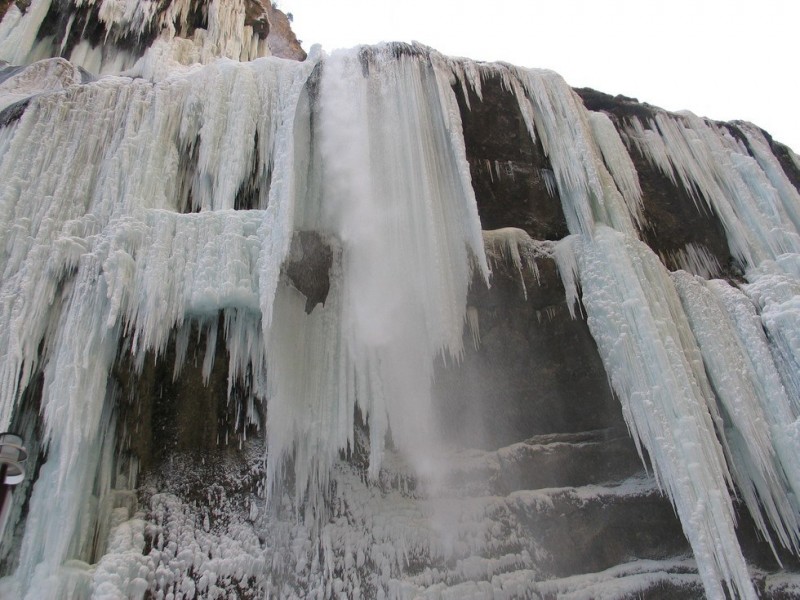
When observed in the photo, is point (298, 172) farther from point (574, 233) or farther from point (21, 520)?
point (21, 520)

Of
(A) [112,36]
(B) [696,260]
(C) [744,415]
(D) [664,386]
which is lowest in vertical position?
(C) [744,415]

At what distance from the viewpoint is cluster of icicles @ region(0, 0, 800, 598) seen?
4.48 meters

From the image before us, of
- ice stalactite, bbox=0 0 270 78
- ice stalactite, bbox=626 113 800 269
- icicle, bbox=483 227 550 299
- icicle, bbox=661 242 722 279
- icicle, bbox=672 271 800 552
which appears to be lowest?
icicle, bbox=672 271 800 552

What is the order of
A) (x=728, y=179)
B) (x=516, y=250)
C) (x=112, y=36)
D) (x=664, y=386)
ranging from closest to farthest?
(x=664, y=386) < (x=516, y=250) < (x=728, y=179) < (x=112, y=36)

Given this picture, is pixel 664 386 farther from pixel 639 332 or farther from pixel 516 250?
Result: pixel 516 250

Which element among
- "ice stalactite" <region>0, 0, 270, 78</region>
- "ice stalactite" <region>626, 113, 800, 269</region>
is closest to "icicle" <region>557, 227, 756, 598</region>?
"ice stalactite" <region>626, 113, 800, 269</region>

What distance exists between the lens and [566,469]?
6422mm

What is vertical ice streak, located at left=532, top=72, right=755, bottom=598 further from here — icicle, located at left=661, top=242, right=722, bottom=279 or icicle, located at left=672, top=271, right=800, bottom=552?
icicle, located at left=661, top=242, right=722, bottom=279

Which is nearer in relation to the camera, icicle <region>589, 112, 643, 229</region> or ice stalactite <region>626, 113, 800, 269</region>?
icicle <region>589, 112, 643, 229</region>

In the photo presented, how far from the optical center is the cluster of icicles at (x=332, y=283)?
4484 mm

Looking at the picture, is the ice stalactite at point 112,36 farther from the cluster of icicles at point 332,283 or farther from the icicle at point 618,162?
the icicle at point 618,162

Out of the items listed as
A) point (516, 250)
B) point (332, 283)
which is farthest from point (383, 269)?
point (516, 250)

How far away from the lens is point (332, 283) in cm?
551

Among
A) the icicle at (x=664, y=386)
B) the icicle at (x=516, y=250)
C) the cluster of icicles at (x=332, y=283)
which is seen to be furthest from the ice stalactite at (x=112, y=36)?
the icicle at (x=664, y=386)
